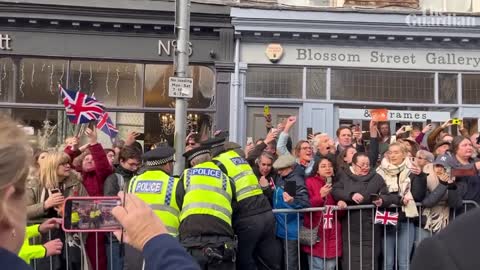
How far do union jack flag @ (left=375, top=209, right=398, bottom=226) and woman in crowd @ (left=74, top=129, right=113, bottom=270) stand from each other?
123 inches

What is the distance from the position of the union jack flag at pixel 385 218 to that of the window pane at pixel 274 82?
627cm

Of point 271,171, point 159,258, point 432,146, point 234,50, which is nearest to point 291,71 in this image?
point 234,50

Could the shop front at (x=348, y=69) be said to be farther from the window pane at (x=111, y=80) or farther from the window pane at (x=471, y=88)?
the window pane at (x=111, y=80)

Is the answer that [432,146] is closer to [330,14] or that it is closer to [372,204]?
[372,204]

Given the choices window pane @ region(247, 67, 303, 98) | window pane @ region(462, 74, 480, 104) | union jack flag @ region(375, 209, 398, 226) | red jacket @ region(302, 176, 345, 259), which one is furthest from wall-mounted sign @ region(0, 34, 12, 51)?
window pane @ region(462, 74, 480, 104)

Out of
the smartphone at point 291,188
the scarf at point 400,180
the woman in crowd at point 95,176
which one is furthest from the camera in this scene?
the scarf at point 400,180

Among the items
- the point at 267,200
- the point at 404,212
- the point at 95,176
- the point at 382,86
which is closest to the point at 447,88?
the point at 382,86

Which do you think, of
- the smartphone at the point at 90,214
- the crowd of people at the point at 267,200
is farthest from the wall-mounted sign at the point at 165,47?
the smartphone at the point at 90,214

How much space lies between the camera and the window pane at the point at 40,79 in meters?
12.4

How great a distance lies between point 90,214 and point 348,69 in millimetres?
9389

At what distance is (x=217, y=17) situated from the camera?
12461 mm

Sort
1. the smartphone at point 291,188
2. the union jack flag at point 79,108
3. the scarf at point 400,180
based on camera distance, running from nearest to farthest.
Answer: the smartphone at point 291,188 < the scarf at point 400,180 < the union jack flag at point 79,108

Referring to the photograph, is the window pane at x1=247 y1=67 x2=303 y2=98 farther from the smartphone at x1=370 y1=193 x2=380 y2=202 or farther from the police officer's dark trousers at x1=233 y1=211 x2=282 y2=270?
the police officer's dark trousers at x1=233 y1=211 x2=282 y2=270

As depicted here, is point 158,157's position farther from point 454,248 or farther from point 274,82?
point 274,82
